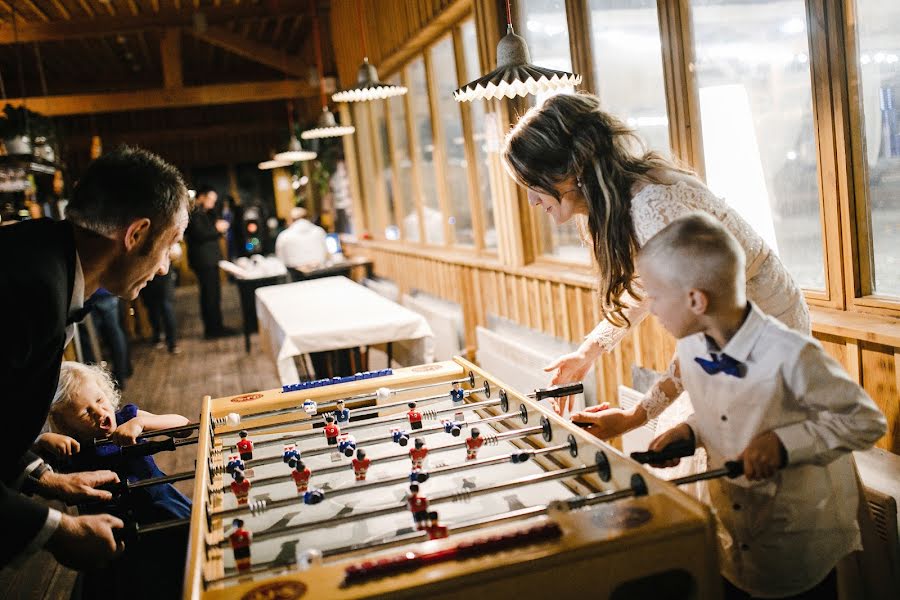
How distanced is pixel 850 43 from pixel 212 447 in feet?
7.55

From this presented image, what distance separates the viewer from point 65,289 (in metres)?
1.74

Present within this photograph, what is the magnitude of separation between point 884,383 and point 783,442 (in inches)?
39.7

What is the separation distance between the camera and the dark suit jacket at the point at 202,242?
9352 mm

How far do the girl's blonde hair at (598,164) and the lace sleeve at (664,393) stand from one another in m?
0.24

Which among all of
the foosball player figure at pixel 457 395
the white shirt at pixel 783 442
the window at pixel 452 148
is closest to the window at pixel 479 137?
→ the window at pixel 452 148

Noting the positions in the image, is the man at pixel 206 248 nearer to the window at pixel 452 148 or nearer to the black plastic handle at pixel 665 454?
the window at pixel 452 148

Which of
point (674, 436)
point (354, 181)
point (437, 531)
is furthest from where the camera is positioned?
point (354, 181)

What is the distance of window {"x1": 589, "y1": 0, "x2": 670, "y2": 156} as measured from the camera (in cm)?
375

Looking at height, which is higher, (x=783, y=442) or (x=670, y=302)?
(x=670, y=302)

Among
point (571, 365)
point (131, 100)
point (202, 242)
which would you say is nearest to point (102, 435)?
point (571, 365)

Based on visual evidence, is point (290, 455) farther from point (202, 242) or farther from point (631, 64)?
point (202, 242)

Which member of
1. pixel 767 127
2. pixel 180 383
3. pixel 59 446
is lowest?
pixel 180 383

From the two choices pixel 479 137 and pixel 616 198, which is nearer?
pixel 616 198

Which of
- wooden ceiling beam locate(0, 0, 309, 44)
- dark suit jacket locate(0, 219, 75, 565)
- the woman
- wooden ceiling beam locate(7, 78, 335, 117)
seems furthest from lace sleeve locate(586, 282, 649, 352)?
wooden ceiling beam locate(7, 78, 335, 117)
